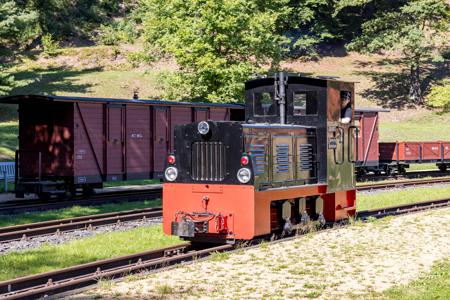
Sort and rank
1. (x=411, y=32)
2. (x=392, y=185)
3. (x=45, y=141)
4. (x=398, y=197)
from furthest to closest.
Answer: (x=411, y=32) → (x=392, y=185) → (x=398, y=197) → (x=45, y=141)

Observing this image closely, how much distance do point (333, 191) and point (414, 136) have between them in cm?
3425

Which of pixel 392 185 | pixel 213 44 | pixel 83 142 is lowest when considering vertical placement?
pixel 392 185

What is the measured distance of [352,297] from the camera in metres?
9.19

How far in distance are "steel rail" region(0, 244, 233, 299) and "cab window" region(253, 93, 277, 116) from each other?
3.65 metres

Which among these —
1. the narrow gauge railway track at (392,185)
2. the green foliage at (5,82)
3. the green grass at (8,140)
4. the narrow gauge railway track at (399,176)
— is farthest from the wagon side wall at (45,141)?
the narrow gauge railway track at (399,176)

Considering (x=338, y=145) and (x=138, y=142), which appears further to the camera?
(x=138, y=142)

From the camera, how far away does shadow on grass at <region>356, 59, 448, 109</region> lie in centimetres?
5588

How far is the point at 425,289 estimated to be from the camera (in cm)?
962

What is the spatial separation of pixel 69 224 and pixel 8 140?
22654 millimetres

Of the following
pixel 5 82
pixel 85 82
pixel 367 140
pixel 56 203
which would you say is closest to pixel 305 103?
pixel 56 203

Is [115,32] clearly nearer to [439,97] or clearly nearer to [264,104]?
[439,97]

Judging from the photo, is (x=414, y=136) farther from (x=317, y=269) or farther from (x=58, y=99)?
(x=317, y=269)

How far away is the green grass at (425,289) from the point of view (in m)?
9.17

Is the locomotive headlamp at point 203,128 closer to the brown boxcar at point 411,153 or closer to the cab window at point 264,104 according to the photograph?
the cab window at point 264,104
